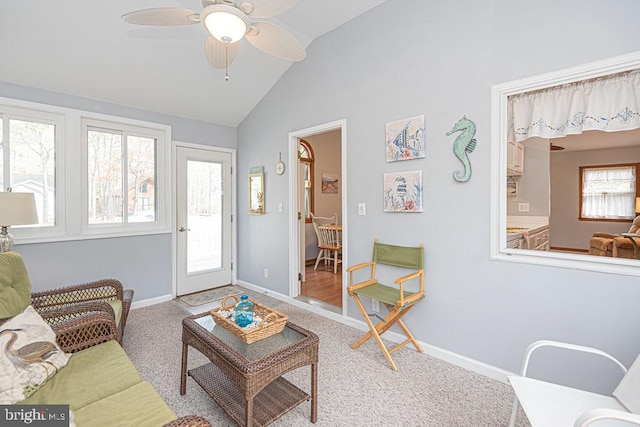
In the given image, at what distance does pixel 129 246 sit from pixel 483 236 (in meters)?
3.80

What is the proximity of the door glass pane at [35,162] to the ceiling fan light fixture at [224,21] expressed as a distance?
2.66 meters

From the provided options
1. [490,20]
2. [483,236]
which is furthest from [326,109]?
[483,236]

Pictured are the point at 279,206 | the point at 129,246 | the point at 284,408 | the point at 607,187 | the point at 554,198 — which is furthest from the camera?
the point at 554,198

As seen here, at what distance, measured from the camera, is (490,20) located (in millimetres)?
2211

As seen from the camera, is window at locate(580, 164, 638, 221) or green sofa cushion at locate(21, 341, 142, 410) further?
window at locate(580, 164, 638, 221)

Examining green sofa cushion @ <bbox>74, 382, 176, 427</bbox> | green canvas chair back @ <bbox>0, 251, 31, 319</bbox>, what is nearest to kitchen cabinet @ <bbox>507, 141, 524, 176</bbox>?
green sofa cushion @ <bbox>74, 382, 176, 427</bbox>

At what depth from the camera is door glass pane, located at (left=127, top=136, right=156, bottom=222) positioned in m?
3.69

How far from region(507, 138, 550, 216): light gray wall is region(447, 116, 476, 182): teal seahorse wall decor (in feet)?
3.86

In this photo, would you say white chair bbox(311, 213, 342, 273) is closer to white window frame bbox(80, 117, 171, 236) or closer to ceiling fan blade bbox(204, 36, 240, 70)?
white window frame bbox(80, 117, 171, 236)

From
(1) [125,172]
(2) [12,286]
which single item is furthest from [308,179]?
(2) [12,286]

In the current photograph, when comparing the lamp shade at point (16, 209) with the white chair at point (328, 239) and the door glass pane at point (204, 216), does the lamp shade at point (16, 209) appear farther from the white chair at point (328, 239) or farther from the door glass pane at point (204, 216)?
the white chair at point (328, 239)

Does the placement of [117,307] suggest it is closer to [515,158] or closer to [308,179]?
[515,158]

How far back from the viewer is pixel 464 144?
234 cm

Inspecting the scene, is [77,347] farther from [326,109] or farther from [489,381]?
[326,109]
